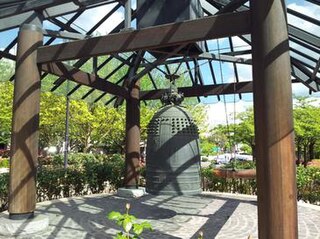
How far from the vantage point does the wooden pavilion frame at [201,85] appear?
3.89 meters

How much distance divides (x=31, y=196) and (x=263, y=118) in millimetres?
4624

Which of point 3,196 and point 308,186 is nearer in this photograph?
point 3,196

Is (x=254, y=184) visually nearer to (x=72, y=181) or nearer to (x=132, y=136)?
(x=132, y=136)

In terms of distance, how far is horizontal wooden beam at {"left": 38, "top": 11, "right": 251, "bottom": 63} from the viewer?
463cm

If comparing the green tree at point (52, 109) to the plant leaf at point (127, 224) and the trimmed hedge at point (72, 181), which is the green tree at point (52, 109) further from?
the plant leaf at point (127, 224)

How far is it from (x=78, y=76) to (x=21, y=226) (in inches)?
140

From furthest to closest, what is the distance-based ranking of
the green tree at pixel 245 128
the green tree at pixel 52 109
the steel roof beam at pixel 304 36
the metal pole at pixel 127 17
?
the green tree at pixel 245 128 → the green tree at pixel 52 109 → the steel roof beam at pixel 304 36 → the metal pole at pixel 127 17

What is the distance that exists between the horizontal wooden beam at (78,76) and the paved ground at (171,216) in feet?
10.3

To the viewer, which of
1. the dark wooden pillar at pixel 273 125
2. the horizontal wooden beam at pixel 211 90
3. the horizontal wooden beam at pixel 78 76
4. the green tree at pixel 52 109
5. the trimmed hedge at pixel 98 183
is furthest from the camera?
the green tree at pixel 52 109

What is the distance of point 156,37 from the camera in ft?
17.3

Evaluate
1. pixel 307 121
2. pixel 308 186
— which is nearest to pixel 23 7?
pixel 308 186

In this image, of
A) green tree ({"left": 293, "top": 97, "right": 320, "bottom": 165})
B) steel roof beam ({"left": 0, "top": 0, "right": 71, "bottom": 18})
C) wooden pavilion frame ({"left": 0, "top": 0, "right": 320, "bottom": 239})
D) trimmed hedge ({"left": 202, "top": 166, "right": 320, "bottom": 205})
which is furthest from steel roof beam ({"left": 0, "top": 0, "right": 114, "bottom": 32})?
green tree ({"left": 293, "top": 97, "right": 320, "bottom": 165})

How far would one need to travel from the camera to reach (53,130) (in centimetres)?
3281

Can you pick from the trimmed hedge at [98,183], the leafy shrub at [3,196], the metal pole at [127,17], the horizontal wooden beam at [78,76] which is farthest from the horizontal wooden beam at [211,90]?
the leafy shrub at [3,196]
